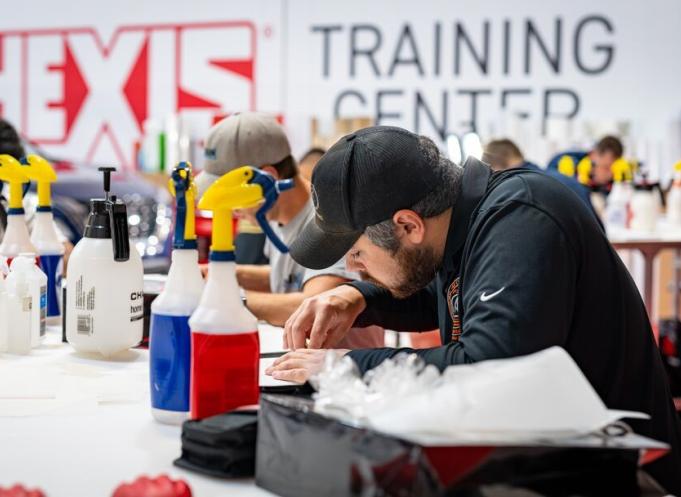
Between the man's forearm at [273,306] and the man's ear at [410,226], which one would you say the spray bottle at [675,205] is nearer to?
the man's forearm at [273,306]

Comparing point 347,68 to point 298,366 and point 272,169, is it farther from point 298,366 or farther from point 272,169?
point 298,366

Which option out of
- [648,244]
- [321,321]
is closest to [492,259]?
[321,321]

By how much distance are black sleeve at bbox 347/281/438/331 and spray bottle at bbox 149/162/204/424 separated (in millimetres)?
624

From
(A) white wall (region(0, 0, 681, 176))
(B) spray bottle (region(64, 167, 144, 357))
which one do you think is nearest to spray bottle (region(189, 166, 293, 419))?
(B) spray bottle (region(64, 167, 144, 357))

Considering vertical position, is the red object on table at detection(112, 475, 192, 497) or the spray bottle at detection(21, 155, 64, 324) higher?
the spray bottle at detection(21, 155, 64, 324)

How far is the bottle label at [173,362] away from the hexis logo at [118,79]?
643 cm

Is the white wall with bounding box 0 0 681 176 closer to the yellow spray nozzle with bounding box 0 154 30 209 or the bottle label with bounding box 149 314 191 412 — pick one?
the yellow spray nozzle with bounding box 0 154 30 209

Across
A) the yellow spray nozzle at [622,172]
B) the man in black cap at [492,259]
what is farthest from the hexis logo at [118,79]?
the man in black cap at [492,259]

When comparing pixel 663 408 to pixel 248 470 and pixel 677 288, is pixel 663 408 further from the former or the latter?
pixel 677 288

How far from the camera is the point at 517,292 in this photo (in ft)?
4.26

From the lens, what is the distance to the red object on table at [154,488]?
0.93 meters

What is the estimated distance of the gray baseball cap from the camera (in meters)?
2.65

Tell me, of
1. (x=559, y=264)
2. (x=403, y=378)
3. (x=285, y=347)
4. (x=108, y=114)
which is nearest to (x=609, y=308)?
(x=559, y=264)

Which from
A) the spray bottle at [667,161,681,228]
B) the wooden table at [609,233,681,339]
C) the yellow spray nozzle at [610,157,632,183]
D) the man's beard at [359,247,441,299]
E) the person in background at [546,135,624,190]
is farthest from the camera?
the person in background at [546,135,624,190]
